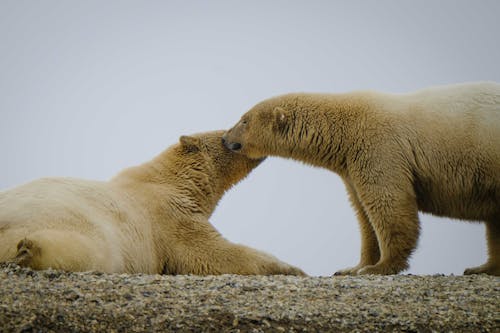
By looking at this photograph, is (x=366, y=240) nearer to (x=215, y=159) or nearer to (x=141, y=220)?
(x=215, y=159)

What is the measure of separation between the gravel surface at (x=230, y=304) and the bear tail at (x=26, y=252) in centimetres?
11

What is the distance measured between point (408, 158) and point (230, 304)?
4.57 meters

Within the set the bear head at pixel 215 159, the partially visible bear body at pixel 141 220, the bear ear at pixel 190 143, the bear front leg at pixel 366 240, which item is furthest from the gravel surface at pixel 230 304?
the bear ear at pixel 190 143

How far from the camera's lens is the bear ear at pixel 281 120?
10.4m

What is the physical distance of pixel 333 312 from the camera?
17.4ft

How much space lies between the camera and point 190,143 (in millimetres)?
10336

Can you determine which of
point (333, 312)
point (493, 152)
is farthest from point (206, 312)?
point (493, 152)

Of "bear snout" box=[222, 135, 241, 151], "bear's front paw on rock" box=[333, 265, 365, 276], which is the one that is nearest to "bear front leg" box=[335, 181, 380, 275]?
"bear's front paw on rock" box=[333, 265, 365, 276]

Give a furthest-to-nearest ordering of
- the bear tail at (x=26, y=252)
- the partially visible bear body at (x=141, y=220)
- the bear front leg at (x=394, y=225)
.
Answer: the bear front leg at (x=394, y=225), the partially visible bear body at (x=141, y=220), the bear tail at (x=26, y=252)

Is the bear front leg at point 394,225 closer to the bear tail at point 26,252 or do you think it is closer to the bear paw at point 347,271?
the bear paw at point 347,271

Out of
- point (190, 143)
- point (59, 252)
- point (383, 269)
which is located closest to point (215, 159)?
point (190, 143)

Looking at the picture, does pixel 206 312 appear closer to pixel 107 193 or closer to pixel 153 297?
pixel 153 297

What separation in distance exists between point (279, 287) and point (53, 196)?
9.78ft

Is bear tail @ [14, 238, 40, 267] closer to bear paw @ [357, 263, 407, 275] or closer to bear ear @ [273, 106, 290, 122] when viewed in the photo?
bear paw @ [357, 263, 407, 275]
